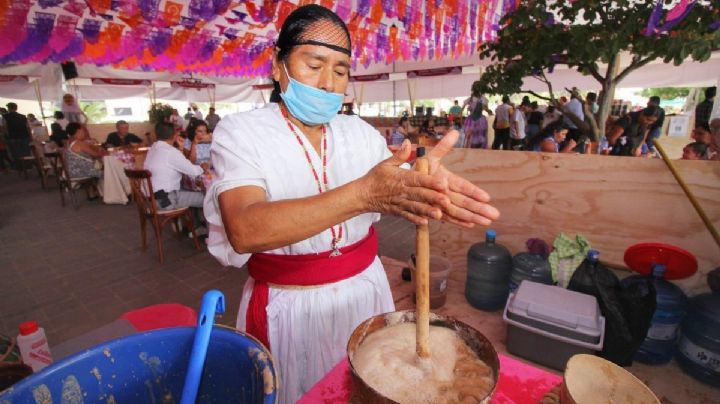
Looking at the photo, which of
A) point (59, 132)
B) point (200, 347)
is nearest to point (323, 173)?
point (200, 347)

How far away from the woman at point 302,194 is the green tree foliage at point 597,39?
5.71ft

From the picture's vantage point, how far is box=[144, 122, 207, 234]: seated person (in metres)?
4.78

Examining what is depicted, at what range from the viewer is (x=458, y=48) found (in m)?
11.8

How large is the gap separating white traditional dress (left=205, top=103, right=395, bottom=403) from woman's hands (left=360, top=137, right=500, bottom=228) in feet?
1.53

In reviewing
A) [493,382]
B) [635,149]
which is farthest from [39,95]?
[635,149]

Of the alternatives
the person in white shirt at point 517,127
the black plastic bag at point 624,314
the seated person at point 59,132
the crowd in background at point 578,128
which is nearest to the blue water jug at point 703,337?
the black plastic bag at point 624,314

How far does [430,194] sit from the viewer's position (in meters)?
0.70

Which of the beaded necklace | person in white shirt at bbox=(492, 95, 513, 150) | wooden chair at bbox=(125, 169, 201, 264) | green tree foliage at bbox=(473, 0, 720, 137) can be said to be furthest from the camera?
person in white shirt at bbox=(492, 95, 513, 150)

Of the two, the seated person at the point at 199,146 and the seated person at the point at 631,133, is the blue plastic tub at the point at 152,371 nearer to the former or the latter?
the seated person at the point at 199,146

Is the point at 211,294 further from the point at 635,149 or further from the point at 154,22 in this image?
the point at 154,22

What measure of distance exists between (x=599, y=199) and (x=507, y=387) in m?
1.84

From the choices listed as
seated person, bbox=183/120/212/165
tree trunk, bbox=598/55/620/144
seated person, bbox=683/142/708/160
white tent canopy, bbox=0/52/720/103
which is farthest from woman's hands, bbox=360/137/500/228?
white tent canopy, bbox=0/52/720/103

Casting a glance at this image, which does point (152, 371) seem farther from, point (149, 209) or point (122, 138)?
point (122, 138)

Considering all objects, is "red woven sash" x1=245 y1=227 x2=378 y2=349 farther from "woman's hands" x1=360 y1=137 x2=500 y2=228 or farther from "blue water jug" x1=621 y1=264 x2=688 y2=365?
"blue water jug" x1=621 y1=264 x2=688 y2=365
